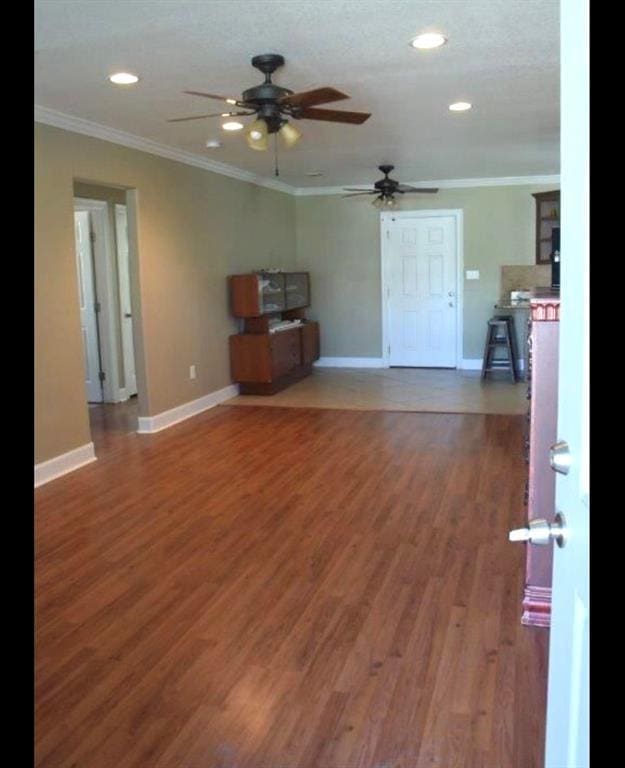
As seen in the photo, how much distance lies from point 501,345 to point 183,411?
421cm

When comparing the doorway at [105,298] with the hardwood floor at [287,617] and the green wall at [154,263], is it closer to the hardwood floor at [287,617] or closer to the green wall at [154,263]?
the green wall at [154,263]

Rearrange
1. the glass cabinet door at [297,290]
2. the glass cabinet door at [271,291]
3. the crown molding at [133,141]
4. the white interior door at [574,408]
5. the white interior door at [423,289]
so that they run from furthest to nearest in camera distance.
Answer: the white interior door at [423,289]
the glass cabinet door at [297,290]
the glass cabinet door at [271,291]
the crown molding at [133,141]
the white interior door at [574,408]

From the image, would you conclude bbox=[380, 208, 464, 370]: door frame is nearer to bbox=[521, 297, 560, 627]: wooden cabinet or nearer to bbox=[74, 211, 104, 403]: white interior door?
bbox=[74, 211, 104, 403]: white interior door

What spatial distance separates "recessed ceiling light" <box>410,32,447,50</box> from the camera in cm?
342

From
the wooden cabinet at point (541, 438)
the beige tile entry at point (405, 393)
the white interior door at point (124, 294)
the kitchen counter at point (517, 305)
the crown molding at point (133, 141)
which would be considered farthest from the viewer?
the kitchen counter at point (517, 305)

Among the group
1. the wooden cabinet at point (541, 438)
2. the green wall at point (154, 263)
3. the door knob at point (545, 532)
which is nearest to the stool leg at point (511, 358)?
the green wall at point (154, 263)

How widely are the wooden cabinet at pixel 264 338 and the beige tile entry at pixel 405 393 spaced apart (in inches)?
6.9

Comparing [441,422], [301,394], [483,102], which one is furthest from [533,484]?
[301,394]

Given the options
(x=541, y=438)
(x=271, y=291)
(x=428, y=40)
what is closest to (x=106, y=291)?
(x=271, y=291)

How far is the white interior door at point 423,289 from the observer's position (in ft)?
30.8

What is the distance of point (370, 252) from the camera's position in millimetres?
9695

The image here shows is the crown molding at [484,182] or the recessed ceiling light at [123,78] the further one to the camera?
the crown molding at [484,182]
